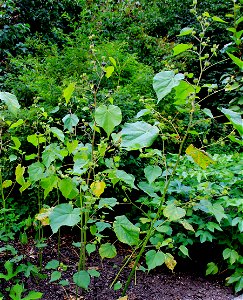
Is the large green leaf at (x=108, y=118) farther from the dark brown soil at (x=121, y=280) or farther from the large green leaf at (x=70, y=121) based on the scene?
the dark brown soil at (x=121, y=280)

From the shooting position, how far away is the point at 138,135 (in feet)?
4.20

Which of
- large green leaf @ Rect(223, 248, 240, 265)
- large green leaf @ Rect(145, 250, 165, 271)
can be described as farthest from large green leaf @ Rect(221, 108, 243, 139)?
large green leaf @ Rect(223, 248, 240, 265)

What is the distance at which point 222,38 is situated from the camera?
5453mm

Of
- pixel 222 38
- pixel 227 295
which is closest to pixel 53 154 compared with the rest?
pixel 227 295

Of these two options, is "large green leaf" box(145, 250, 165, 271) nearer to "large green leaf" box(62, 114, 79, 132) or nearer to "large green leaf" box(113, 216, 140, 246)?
"large green leaf" box(113, 216, 140, 246)

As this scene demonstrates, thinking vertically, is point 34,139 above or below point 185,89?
below

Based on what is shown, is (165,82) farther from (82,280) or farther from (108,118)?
(82,280)

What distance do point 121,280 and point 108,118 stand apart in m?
1.09

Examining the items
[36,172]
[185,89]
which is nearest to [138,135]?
[185,89]

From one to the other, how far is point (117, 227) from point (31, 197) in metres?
1.14

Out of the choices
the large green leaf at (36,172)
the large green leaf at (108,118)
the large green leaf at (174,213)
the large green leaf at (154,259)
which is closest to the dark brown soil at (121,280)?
the large green leaf at (154,259)

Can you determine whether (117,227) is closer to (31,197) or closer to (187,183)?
(187,183)

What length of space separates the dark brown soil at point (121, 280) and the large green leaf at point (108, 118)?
89 cm

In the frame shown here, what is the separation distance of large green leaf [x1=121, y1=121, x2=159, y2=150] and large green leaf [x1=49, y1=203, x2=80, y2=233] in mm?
325
